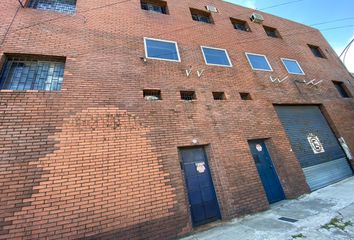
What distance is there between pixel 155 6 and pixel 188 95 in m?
5.56

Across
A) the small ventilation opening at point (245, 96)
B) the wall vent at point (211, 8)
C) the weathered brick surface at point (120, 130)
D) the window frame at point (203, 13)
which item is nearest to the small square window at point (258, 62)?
the weathered brick surface at point (120, 130)

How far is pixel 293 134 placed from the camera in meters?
7.54

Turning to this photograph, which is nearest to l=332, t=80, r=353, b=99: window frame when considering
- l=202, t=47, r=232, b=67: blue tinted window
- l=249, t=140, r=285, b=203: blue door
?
l=202, t=47, r=232, b=67: blue tinted window

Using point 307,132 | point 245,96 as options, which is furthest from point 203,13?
point 307,132

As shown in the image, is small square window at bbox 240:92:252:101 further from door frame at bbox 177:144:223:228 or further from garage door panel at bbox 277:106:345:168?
door frame at bbox 177:144:223:228

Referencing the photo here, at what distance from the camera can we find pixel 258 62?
29.4 ft

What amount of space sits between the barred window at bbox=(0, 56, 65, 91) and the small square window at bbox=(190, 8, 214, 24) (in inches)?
290

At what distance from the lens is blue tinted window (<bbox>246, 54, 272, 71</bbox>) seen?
873 centimetres

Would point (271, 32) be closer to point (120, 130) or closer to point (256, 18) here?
point (256, 18)

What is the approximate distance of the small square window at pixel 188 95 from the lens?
6418mm

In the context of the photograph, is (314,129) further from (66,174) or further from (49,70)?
(49,70)

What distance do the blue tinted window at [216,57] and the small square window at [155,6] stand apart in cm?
310

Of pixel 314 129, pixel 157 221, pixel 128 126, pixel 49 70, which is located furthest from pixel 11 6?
pixel 314 129

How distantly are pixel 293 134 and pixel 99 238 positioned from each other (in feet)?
26.8
